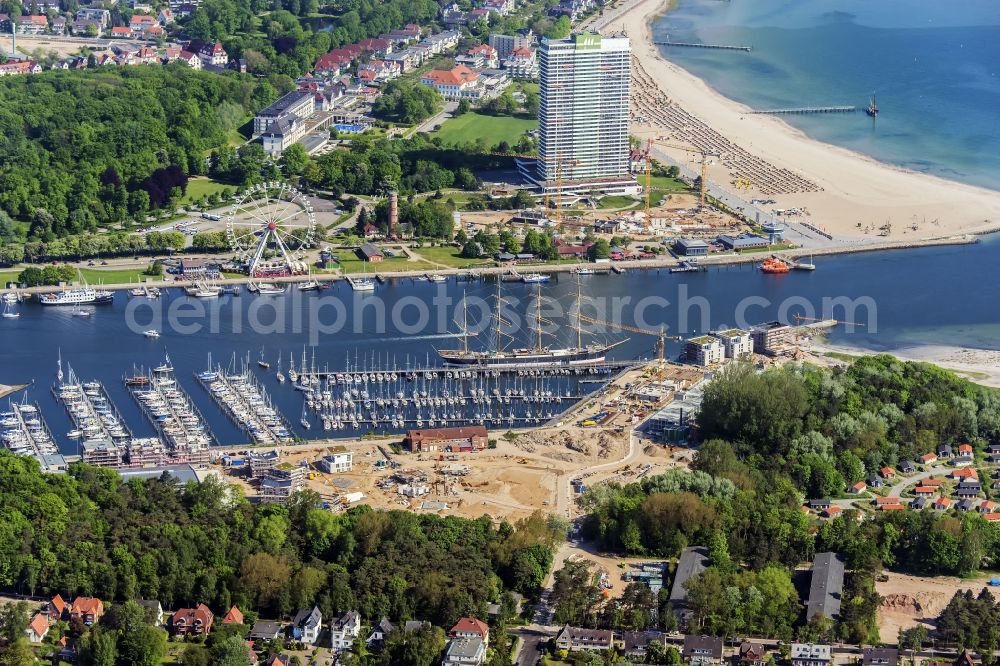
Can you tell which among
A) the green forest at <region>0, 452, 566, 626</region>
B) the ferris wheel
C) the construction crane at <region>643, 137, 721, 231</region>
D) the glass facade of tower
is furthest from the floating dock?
the glass facade of tower

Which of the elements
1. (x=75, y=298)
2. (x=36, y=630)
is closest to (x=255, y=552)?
(x=36, y=630)

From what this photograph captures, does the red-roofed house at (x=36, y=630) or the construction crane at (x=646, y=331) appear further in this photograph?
the construction crane at (x=646, y=331)

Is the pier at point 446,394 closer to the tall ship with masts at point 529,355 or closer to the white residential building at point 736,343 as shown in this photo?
the tall ship with masts at point 529,355

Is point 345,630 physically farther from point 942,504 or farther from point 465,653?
point 942,504

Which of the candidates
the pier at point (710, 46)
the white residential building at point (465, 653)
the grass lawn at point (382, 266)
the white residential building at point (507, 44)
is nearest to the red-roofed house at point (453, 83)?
the white residential building at point (507, 44)

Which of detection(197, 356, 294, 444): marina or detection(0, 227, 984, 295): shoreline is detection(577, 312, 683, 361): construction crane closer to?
detection(0, 227, 984, 295): shoreline

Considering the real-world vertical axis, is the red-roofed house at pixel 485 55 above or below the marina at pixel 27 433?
above

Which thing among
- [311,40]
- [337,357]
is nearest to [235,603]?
[337,357]
